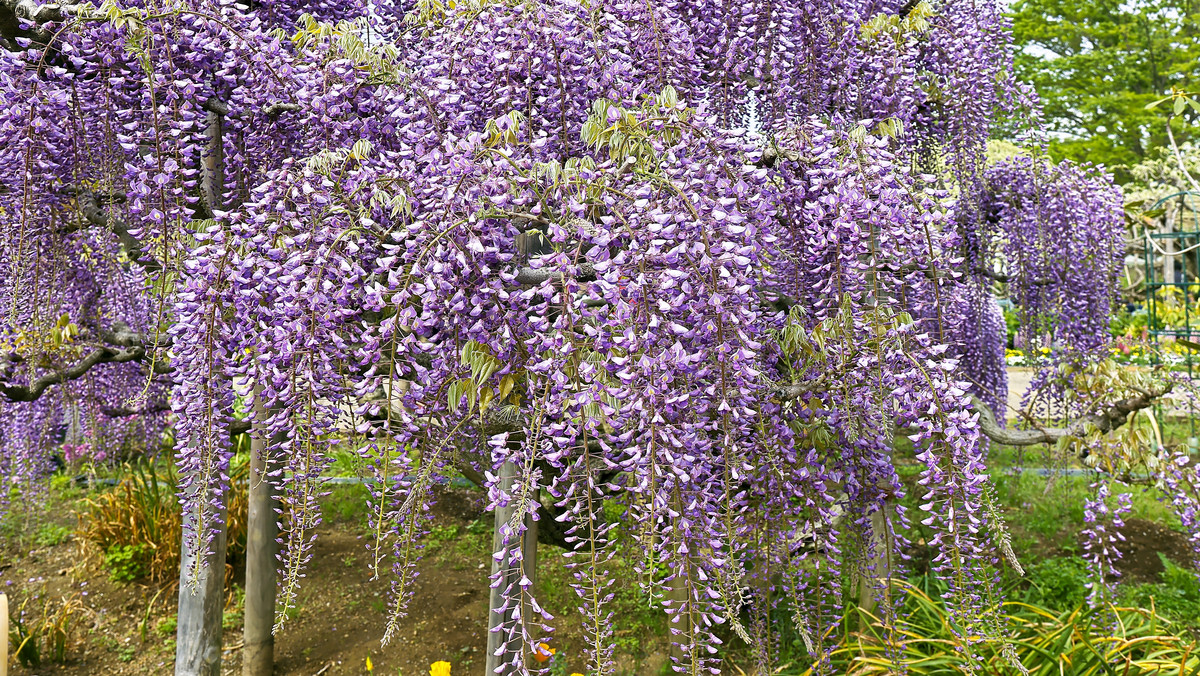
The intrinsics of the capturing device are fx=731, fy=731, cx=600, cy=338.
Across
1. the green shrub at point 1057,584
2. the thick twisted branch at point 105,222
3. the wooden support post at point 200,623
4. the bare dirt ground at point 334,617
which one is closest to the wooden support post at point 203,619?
the wooden support post at point 200,623

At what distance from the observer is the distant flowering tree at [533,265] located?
184cm

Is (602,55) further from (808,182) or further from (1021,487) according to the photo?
(1021,487)

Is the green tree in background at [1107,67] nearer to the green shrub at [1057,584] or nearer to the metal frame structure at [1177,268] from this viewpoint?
the metal frame structure at [1177,268]

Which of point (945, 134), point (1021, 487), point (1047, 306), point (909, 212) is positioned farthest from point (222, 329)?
point (1021, 487)

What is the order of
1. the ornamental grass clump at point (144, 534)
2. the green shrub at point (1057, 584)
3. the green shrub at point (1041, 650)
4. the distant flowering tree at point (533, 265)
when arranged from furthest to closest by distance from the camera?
the ornamental grass clump at point (144, 534) → the green shrub at point (1057, 584) → the green shrub at point (1041, 650) → the distant flowering tree at point (533, 265)

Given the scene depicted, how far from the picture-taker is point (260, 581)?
11.9 ft

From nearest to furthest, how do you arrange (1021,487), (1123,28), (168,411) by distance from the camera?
(168,411)
(1021,487)
(1123,28)

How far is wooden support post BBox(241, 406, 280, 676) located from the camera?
3.56 m

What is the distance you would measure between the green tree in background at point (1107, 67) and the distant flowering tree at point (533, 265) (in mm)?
15334

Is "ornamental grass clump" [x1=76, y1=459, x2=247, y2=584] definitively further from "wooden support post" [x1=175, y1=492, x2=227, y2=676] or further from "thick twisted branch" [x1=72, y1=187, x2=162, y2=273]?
"thick twisted branch" [x1=72, y1=187, x2=162, y2=273]

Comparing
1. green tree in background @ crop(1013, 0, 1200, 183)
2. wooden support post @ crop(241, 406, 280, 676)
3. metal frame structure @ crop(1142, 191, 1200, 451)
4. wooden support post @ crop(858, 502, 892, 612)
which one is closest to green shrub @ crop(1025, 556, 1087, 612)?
wooden support post @ crop(858, 502, 892, 612)

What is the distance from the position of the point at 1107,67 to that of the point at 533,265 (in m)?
18.9

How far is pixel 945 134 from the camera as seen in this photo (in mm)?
3686

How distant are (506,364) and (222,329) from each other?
82cm
